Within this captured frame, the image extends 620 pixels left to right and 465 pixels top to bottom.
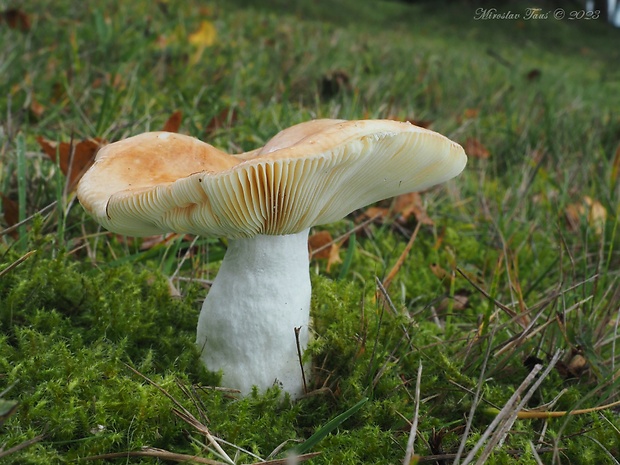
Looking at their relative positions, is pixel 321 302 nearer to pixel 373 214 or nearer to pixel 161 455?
pixel 161 455

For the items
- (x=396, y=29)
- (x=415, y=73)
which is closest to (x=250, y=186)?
(x=415, y=73)

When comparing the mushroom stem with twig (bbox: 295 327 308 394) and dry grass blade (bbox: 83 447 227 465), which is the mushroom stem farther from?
dry grass blade (bbox: 83 447 227 465)

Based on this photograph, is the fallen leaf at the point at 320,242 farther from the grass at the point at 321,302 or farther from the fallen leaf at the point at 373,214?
the fallen leaf at the point at 373,214

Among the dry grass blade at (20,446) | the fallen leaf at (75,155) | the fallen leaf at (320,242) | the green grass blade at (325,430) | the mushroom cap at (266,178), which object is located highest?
the mushroom cap at (266,178)

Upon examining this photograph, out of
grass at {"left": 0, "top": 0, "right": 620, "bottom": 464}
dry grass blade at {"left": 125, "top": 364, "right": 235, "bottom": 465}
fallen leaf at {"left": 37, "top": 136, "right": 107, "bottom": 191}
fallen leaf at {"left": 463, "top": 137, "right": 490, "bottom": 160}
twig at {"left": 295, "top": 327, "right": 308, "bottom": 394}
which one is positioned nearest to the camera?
dry grass blade at {"left": 125, "top": 364, "right": 235, "bottom": 465}

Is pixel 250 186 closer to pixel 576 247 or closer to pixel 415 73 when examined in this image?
pixel 576 247

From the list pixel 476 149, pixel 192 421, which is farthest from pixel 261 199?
pixel 476 149

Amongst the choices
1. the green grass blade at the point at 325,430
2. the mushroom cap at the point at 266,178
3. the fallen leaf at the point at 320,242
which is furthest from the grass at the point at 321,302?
the mushroom cap at the point at 266,178

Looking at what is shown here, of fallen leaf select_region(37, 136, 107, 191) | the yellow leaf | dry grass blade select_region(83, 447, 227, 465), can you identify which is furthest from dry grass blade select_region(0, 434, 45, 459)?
the yellow leaf
